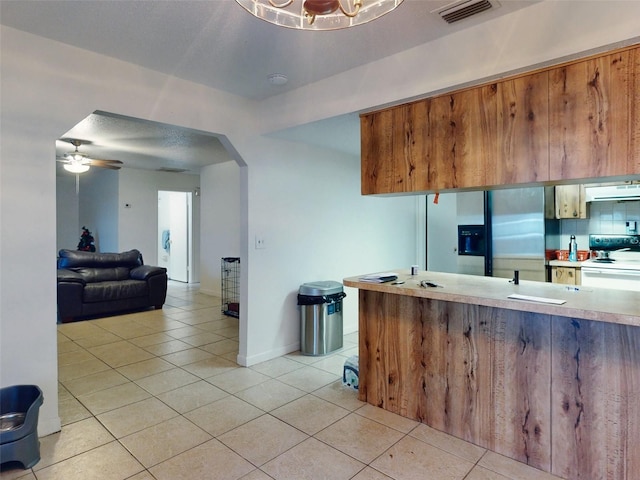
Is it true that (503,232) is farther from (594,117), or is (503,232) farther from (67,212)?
(67,212)

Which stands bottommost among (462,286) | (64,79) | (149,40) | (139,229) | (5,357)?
(5,357)

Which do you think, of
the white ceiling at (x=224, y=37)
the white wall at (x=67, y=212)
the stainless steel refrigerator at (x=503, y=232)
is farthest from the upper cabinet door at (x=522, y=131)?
the white wall at (x=67, y=212)

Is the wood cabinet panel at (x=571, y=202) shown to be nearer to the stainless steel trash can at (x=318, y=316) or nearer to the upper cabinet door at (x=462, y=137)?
the upper cabinet door at (x=462, y=137)

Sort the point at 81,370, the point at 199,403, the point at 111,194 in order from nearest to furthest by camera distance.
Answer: the point at 199,403 < the point at 81,370 < the point at 111,194

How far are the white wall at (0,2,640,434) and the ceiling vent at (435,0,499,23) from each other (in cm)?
16

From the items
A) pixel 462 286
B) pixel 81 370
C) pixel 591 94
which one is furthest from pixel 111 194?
pixel 591 94

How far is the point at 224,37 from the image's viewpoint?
2.37 meters

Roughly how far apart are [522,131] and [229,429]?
265 cm

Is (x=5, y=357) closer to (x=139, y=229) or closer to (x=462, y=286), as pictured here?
(x=462, y=286)

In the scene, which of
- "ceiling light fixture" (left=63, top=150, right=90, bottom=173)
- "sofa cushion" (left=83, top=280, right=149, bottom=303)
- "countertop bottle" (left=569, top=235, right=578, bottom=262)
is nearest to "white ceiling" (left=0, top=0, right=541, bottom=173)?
"countertop bottle" (left=569, top=235, right=578, bottom=262)

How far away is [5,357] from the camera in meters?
2.25

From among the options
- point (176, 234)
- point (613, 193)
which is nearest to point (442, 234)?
point (613, 193)

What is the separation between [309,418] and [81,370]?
7.74ft

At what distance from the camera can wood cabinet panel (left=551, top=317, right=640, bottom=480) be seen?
1847mm
